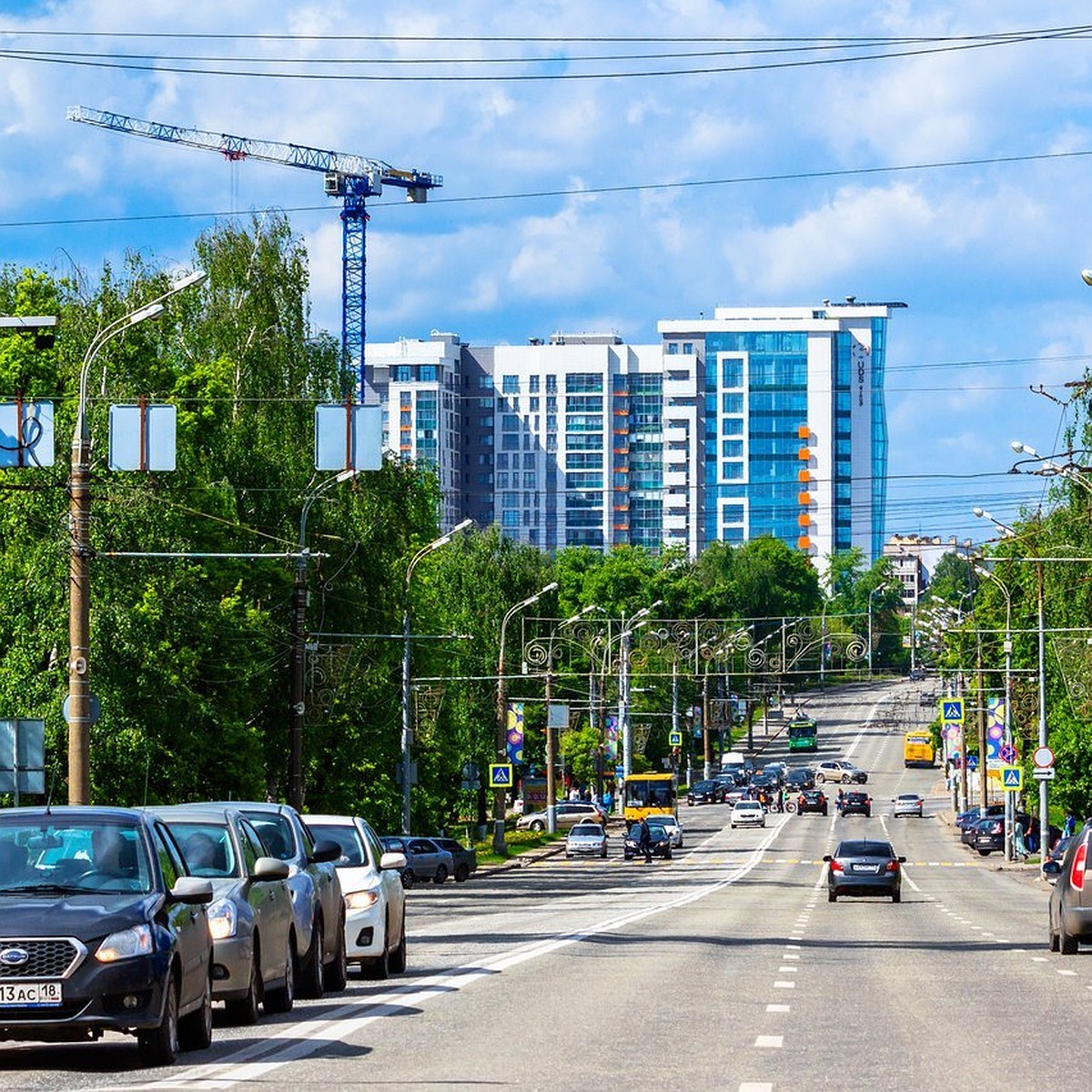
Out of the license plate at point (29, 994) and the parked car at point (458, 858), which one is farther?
the parked car at point (458, 858)

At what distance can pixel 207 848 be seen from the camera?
1769cm

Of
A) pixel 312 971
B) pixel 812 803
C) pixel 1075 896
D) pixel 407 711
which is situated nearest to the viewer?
pixel 312 971

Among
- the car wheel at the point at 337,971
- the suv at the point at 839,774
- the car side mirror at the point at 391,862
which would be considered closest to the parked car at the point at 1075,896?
the car side mirror at the point at 391,862

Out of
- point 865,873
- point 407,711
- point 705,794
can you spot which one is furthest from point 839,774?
point 865,873

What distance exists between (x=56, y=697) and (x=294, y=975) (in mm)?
27184

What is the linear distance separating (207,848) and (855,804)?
10357cm

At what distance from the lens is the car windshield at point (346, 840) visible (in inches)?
921

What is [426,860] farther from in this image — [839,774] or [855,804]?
[839,774]

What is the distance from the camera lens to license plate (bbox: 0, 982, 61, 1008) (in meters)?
13.2

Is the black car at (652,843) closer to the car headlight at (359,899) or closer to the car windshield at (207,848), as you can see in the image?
the car headlight at (359,899)

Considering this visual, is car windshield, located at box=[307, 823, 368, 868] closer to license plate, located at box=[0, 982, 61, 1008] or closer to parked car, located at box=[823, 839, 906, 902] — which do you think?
license plate, located at box=[0, 982, 61, 1008]

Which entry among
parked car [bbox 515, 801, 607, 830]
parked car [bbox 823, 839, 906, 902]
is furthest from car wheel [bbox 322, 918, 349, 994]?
parked car [bbox 515, 801, 607, 830]

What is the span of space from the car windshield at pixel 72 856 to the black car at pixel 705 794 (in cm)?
12319

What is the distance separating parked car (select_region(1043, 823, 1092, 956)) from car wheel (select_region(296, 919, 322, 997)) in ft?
31.3
